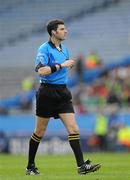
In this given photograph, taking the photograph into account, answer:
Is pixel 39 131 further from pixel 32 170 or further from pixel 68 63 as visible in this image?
pixel 68 63

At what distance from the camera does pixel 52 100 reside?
10961 millimetres

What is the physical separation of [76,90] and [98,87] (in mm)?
1035

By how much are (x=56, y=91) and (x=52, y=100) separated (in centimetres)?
15

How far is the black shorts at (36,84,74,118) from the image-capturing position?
10.9 metres

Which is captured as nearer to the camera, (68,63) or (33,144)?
(68,63)

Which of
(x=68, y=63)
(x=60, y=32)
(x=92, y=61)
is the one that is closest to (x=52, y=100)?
(x=68, y=63)

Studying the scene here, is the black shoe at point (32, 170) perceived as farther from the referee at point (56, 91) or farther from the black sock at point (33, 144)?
the referee at point (56, 91)

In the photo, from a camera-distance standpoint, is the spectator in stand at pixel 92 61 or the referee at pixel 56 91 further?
the spectator in stand at pixel 92 61

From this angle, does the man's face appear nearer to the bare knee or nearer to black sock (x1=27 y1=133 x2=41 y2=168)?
the bare knee

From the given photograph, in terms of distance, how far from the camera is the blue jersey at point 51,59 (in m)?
10.8

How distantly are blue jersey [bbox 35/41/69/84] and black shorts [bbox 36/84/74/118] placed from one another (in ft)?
0.33

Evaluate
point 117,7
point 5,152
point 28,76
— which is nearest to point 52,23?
point 5,152

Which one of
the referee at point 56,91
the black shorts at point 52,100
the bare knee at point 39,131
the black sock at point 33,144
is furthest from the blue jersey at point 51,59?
the black sock at point 33,144

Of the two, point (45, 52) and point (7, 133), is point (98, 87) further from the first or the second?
point (45, 52)
